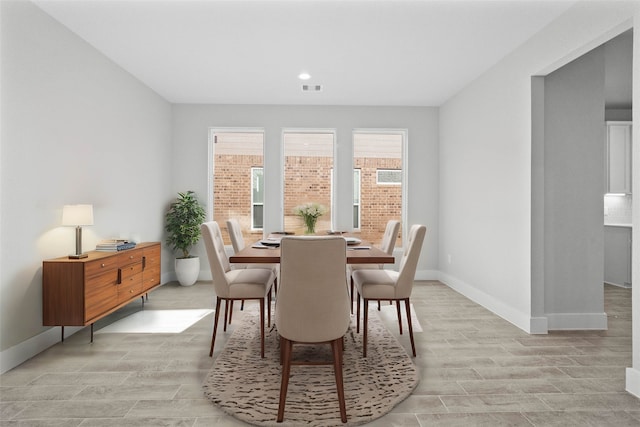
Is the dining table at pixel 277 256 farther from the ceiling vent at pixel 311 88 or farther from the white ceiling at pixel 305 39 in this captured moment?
the ceiling vent at pixel 311 88

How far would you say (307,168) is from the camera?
612 centimetres

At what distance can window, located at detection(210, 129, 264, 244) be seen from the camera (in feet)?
20.0

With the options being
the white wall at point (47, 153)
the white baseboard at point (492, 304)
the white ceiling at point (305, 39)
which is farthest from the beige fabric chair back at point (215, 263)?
the white baseboard at point (492, 304)

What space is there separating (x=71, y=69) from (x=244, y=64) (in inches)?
66.4

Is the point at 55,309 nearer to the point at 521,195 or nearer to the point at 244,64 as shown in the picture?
the point at 244,64

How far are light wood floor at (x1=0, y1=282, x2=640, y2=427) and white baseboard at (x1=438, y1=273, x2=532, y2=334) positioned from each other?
0.10 metres

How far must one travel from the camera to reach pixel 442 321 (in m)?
3.88

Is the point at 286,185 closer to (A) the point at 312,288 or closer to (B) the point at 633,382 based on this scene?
(A) the point at 312,288

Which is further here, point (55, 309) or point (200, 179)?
point (200, 179)

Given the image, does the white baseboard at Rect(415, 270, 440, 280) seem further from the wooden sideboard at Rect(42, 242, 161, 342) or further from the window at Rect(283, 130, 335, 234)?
the wooden sideboard at Rect(42, 242, 161, 342)

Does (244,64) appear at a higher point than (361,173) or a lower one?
higher

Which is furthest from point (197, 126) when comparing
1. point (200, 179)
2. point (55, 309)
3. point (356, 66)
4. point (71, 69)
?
point (55, 309)

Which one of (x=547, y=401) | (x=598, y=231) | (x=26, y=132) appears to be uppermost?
(x=26, y=132)

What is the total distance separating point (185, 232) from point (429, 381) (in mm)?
4116
